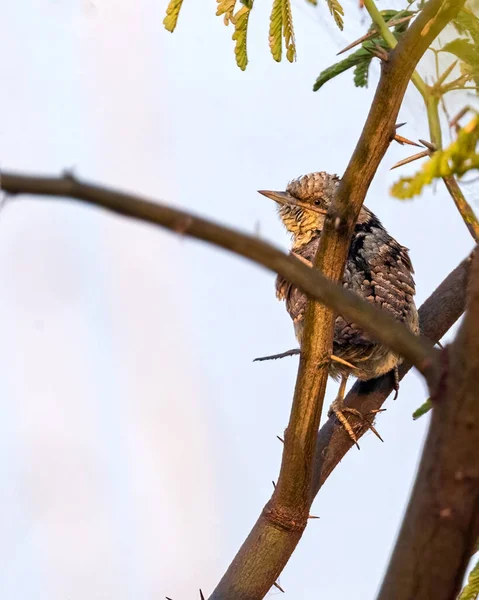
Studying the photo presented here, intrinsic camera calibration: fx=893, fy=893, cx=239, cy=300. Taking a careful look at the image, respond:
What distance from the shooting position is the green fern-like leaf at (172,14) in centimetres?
242

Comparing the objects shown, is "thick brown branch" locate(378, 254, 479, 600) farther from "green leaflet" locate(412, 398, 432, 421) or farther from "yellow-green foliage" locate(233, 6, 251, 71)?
"yellow-green foliage" locate(233, 6, 251, 71)

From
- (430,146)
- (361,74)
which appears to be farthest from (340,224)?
(361,74)

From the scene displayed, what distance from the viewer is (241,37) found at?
2576 mm

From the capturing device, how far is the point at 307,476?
234 cm

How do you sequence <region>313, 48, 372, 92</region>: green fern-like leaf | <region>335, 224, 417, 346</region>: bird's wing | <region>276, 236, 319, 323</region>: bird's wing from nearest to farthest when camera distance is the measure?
<region>313, 48, 372, 92</region>: green fern-like leaf, <region>335, 224, 417, 346</region>: bird's wing, <region>276, 236, 319, 323</region>: bird's wing

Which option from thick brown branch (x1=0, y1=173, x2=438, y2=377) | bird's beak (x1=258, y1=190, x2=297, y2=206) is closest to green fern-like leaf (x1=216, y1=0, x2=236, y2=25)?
thick brown branch (x1=0, y1=173, x2=438, y2=377)

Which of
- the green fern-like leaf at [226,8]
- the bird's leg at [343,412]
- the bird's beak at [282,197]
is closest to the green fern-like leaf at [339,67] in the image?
the green fern-like leaf at [226,8]

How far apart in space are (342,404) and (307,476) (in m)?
1.34

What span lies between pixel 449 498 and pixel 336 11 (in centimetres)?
177

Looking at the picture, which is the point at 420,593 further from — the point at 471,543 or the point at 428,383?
the point at 428,383

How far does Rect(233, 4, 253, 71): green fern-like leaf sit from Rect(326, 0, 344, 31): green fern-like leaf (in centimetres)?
24

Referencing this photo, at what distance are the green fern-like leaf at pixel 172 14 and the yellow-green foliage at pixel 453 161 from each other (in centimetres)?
139

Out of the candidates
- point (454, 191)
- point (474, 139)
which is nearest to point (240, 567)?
point (454, 191)

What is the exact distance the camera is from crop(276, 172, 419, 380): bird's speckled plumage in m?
3.62
